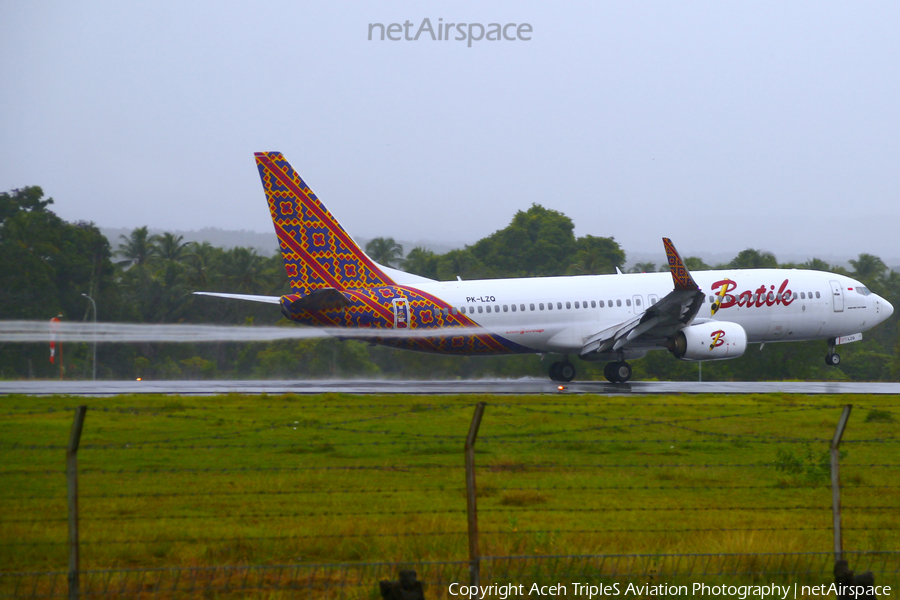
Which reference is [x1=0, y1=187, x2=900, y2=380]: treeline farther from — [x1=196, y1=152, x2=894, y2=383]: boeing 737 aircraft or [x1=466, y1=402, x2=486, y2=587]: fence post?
[x1=466, y1=402, x2=486, y2=587]: fence post


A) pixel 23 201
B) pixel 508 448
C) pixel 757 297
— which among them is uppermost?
pixel 23 201

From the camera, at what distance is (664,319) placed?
29.9m

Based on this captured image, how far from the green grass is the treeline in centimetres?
2058

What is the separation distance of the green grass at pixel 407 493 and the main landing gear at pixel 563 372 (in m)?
13.4

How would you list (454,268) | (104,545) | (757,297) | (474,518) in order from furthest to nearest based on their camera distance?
(454,268), (757,297), (104,545), (474,518)

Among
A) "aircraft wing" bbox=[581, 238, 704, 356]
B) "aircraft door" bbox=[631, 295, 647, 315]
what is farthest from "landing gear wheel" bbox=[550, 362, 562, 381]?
"aircraft door" bbox=[631, 295, 647, 315]

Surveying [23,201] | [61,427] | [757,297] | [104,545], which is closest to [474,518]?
[104,545]

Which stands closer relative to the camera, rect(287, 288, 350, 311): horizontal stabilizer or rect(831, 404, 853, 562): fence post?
rect(831, 404, 853, 562): fence post

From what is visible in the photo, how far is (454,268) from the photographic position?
2694 inches

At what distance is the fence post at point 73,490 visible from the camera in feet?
22.0

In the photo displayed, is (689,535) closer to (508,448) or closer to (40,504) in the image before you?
(508,448)

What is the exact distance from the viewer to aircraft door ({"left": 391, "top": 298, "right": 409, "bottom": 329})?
98.9 feet

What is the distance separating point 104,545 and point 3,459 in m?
5.97

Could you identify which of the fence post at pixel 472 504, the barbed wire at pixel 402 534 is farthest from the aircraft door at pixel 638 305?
the fence post at pixel 472 504
